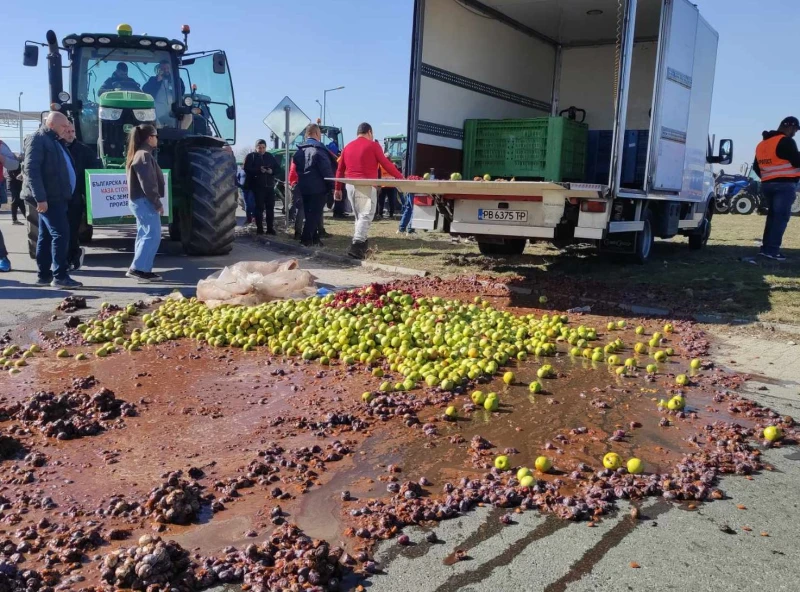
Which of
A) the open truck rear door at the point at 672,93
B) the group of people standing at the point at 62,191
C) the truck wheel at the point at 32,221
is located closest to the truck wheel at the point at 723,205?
the open truck rear door at the point at 672,93

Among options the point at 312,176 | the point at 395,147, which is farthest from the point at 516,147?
the point at 395,147

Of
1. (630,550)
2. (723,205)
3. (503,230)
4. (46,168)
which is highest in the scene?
(723,205)

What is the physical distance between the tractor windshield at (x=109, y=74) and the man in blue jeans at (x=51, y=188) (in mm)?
2690

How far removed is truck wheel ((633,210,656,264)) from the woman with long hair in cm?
710

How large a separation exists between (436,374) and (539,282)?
16.1 ft

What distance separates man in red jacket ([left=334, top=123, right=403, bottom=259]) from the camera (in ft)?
36.2

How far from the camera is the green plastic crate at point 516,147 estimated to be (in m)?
10.7

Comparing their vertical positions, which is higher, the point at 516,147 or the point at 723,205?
the point at 516,147

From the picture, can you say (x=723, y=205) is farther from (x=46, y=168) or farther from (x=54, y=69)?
(x=46, y=168)

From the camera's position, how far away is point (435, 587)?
2.52 metres

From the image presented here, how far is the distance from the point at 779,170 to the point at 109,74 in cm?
1120

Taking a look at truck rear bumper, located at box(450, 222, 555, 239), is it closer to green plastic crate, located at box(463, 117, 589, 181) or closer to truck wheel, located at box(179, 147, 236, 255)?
green plastic crate, located at box(463, 117, 589, 181)

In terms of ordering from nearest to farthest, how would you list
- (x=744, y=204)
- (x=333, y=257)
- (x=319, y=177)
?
(x=333, y=257), (x=319, y=177), (x=744, y=204)

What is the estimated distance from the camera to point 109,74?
1106 centimetres
